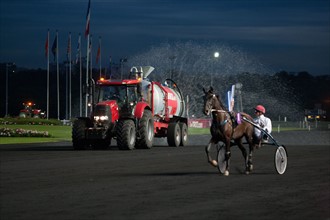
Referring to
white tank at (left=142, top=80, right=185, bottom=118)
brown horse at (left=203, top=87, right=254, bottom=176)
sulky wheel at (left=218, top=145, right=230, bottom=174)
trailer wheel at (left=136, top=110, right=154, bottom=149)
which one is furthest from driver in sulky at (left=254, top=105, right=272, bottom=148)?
white tank at (left=142, top=80, right=185, bottom=118)

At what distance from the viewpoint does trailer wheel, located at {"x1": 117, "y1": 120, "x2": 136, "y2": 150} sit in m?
33.2

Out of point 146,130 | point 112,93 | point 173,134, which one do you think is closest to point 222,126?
point 146,130

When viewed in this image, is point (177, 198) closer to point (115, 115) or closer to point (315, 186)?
point (315, 186)

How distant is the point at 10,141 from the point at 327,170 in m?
24.0

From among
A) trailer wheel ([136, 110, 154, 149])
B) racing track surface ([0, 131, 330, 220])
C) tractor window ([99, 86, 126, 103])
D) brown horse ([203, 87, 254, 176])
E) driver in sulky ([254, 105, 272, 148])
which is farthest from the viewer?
tractor window ([99, 86, 126, 103])

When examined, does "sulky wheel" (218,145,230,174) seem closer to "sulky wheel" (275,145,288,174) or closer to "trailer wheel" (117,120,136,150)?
"sulky wheel" (275,145,288,174)

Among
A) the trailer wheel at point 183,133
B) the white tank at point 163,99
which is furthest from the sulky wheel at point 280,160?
the trailer wheel at point 183,133

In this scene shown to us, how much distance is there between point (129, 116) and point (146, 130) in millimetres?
961

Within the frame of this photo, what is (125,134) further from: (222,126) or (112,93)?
(222,126)

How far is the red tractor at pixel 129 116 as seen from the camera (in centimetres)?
3381

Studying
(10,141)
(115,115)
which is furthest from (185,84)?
(115,115)

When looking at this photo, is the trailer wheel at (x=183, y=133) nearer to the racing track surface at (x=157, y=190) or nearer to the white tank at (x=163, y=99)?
the white tank at (x=163, y=99)

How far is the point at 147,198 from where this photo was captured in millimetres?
15297

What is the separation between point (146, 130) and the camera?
114 feet
